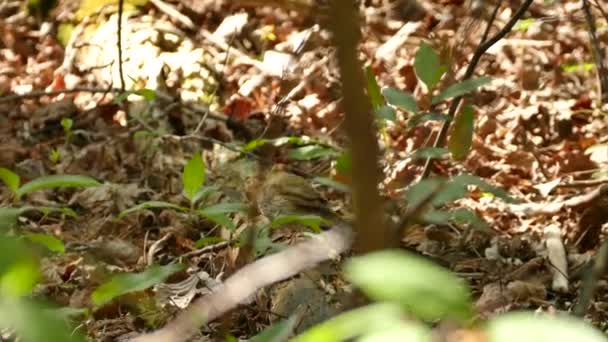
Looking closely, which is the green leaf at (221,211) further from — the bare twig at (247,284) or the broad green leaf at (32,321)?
the broad green leaf at (32,321)

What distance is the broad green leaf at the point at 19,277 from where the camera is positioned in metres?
0.60

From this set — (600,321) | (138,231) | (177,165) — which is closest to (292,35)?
(177,165)

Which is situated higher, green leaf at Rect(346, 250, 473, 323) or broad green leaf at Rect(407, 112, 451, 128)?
green leaf at Rect(346, 250, 473, 323)

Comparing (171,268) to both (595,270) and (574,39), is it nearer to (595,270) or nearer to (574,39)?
(595,270)

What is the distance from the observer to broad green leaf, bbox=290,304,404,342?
0.59 m

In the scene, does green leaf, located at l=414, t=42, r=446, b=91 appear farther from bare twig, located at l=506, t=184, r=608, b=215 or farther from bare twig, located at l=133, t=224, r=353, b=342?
bare twig, located at l=133, t=224, r=353, b=342

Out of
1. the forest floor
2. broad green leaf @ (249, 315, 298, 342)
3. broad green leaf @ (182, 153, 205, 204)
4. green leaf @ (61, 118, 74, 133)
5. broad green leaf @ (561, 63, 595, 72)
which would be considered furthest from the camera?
broad green leaf @ (561, 63, 595, 72)

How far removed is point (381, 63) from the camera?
176 inches

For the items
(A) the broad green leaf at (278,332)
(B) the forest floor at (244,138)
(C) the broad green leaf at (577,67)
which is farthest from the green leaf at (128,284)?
(C) the broad green leaf at (577,67)

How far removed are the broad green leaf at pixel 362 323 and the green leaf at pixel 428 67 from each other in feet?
5.03

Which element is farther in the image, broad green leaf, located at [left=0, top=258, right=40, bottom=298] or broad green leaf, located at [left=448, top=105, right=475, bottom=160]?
broad green leaf, located at [left=448, top=105, right=475, bottom=160]

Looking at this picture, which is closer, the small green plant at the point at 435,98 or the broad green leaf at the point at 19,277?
the broad green leaf at the point at 19,277

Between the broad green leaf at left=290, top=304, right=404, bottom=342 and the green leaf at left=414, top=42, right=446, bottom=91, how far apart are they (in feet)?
5.03

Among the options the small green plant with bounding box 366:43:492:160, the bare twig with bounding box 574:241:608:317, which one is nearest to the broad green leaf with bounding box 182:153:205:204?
the small green plant with bounding box 366:43:492:160
